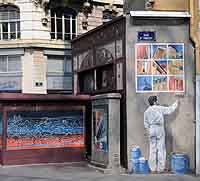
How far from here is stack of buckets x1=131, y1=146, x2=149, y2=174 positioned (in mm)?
12914

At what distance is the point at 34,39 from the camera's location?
30172mm

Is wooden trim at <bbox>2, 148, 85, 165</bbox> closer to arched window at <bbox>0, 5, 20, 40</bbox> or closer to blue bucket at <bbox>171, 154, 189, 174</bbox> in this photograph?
blue bucket at <bbox>171, 154, 189, 174</bbox>

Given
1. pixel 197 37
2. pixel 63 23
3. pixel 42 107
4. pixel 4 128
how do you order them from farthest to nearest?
pixel 63 23 < pixel 42 107 < pixel 4 128 < pixel 197 37

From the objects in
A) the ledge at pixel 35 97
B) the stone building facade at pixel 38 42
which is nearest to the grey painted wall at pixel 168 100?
the ledge at pixel 35 97

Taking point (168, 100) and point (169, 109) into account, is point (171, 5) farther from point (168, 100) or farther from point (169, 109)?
point (169, 109)

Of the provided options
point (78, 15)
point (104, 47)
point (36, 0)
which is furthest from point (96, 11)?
point (104, 47)

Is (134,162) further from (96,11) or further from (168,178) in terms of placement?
(96,11)

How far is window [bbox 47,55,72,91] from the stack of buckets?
1843cm

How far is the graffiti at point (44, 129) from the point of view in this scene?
15.0 metres

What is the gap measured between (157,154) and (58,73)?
62.2 feet

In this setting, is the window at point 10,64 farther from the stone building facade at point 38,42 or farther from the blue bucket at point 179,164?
the blue bucket at point 179,164

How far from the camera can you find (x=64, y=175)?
12.8 m

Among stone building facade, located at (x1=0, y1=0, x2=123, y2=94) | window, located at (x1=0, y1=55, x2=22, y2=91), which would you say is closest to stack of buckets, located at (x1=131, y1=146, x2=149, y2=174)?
stone building facade, located at (x1=0, y1=0, x2=123, y2=94)

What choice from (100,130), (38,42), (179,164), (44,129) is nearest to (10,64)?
(38,42)
